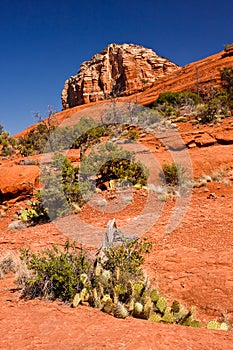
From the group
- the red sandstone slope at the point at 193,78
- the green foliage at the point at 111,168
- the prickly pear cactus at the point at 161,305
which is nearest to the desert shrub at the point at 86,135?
the green foliage at the point at 111,168

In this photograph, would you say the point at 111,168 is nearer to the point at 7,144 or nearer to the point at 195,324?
the point at 195,324

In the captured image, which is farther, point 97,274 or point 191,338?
point 97,274

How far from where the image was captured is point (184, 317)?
3707 mm

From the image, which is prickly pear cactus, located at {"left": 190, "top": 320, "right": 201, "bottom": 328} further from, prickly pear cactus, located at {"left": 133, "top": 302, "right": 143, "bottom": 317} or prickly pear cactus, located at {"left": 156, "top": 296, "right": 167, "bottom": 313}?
prickly pear cactus, located at {"left": 133, "top": 302, "right": 143, "bottom": 317}

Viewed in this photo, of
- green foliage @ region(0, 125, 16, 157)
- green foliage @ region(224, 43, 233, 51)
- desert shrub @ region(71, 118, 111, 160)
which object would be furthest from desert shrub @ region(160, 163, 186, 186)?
green foliage @ region(224, 43, 233, 51)

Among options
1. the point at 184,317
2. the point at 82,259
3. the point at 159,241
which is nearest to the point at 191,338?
the point at 184,317

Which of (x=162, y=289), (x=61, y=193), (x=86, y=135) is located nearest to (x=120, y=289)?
(x=162, y=289)

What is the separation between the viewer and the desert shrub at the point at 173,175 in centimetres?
1190

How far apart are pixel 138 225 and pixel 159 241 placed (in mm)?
1094

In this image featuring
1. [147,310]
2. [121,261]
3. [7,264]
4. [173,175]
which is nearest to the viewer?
[147,310]

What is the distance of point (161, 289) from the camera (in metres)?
4.85

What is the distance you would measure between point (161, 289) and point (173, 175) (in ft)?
24.5

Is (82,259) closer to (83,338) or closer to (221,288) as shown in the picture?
(83,338)

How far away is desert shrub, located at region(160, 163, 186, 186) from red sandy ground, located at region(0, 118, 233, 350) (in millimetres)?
1883
